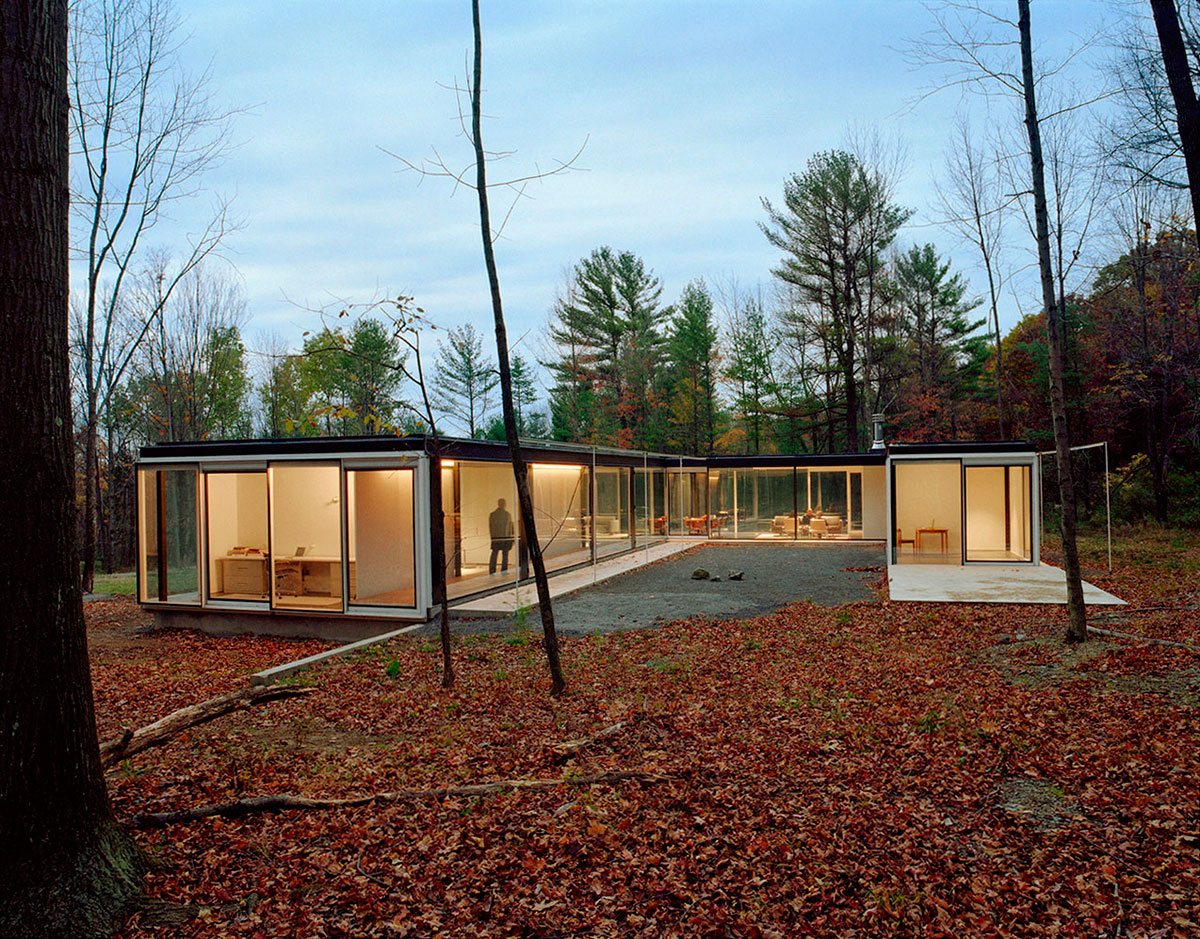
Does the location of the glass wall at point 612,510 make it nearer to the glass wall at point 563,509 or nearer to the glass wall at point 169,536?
the glass wall at point 563,509

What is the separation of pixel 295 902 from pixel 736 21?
10652 mm

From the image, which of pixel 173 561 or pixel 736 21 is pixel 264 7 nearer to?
pixel 736 21

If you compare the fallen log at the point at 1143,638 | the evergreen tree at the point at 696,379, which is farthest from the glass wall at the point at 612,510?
the evergreen tree at the point at 696,379

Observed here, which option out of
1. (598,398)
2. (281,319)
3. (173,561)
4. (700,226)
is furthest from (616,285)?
(173,561)

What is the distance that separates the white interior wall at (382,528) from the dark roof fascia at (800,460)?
560 inches

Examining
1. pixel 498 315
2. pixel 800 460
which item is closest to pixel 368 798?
pixel 498 315

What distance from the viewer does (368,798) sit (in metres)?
4.22

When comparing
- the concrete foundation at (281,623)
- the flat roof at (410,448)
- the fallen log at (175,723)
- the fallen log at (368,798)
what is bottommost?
the concrete foundation at (281,623)

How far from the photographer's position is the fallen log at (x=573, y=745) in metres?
4.93

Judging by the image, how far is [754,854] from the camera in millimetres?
3549

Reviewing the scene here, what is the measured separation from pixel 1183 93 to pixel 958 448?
9.13m

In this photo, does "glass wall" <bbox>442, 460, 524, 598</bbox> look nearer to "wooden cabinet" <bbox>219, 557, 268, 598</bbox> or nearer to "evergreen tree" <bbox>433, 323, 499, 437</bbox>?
Answer: "wooden cabinet" <bbox>219, 557, 268, 598</bbox>

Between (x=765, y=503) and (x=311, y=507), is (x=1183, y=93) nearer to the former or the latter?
(x=311, y=507)

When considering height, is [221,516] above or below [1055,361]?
below
